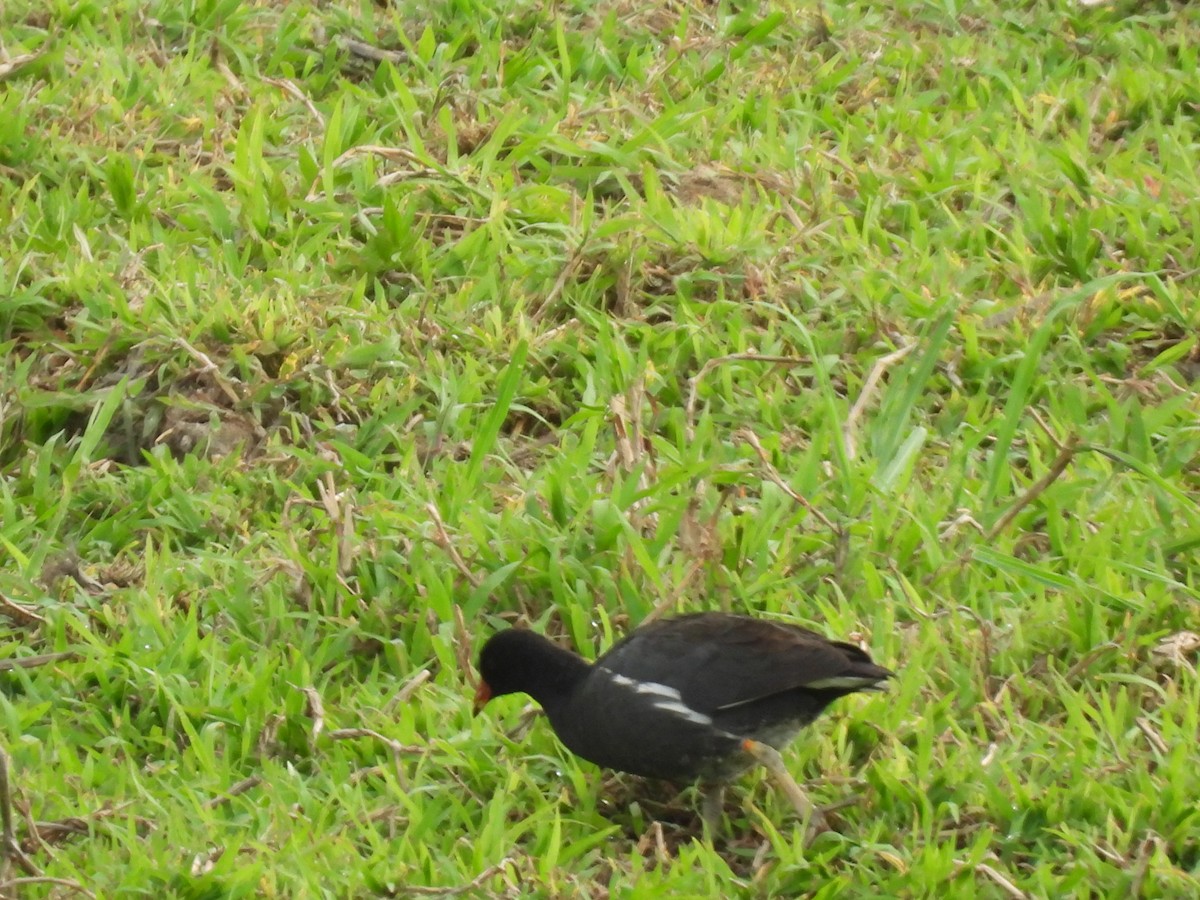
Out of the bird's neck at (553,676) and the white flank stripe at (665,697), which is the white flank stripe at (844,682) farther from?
the bird's neck at (553,676)

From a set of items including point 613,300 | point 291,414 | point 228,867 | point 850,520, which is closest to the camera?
point 228,867

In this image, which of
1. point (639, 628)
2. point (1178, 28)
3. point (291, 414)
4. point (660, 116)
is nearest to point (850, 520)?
→ point (639, 628)

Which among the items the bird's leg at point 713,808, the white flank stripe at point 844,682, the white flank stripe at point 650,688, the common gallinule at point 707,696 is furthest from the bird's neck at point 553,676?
the white flank stripe at point 844,682

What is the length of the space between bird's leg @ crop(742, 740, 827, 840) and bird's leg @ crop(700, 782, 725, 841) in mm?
161

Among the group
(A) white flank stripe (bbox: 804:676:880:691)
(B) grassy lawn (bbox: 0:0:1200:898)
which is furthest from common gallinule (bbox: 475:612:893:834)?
(B) grassy lawn (bbox: 0:0:1200:898)

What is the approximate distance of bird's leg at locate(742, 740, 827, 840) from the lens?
3746mm

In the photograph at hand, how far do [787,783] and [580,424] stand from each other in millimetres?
1728

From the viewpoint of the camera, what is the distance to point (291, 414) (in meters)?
5.25

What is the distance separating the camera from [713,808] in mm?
3902

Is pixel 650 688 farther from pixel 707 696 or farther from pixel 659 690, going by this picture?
pixel 707 696

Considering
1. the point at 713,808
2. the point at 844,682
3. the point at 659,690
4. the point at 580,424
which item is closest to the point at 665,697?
the point at 659,690

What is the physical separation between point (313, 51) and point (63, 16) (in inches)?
37.5

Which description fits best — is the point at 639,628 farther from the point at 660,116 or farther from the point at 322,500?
the point at 660,116

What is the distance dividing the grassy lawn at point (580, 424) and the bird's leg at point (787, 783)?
4 centimetres
